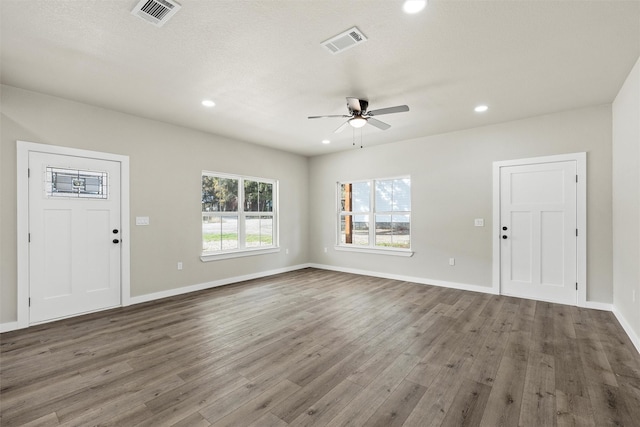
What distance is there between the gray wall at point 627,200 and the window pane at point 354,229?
383cm

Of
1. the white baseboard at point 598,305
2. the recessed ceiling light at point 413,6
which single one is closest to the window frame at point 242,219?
the recessed ceiling light at point 413,6

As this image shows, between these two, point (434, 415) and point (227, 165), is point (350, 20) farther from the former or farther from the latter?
point (227, 165)

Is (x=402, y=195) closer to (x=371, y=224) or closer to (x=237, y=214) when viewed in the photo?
(x=371, y=224)

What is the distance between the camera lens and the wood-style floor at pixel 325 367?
1.86 meters

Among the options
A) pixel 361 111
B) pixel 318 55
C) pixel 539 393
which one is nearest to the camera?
pixel 539 393

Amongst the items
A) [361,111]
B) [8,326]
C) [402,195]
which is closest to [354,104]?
[361,111]

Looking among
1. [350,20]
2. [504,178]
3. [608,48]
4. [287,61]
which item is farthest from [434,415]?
[504,178]

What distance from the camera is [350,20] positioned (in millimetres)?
2174

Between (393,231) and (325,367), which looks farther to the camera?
(393,231)

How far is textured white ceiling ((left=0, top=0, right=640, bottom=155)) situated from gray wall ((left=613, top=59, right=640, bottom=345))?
270 millimetres

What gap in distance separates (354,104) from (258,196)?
3.42m

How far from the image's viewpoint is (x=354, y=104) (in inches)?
131

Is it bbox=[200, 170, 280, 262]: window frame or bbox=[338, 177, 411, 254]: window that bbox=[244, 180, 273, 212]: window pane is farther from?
bbox=[338, 177, 411, 254]: window

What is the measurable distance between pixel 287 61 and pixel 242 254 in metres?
3.89
